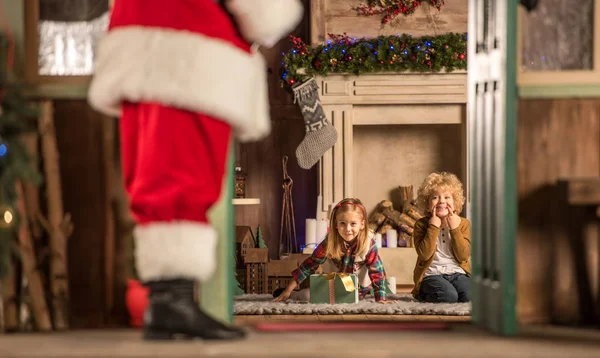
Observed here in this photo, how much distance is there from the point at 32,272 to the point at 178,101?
0.79 m

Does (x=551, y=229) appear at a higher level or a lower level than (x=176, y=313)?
higher

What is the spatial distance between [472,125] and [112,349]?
1.38 metres

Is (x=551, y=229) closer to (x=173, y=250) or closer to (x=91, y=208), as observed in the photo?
(x=173, y=250)

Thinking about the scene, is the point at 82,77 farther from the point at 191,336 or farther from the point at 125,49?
the point at 191,336

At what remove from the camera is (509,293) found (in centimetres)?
246

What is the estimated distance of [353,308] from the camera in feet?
12.9

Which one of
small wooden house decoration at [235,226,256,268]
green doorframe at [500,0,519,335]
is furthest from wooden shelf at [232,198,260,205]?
green doorframe at [500,0,519,335]

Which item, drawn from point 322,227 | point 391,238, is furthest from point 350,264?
point 391,238

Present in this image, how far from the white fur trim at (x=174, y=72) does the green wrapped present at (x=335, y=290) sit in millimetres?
2057

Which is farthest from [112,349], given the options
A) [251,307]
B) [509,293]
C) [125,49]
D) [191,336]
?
[251,307]

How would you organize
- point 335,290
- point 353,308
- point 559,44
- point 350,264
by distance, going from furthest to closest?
point 350,264 < point 335,290 < point 353,308 < point 559,44

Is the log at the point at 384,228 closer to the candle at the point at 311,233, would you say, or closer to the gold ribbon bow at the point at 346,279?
the candle at the point at 311,233

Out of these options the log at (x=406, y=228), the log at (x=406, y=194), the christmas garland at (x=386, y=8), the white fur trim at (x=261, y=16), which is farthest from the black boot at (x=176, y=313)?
the christmas garland at (x=386, y=8)

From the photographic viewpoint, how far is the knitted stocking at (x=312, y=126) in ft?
18.6
